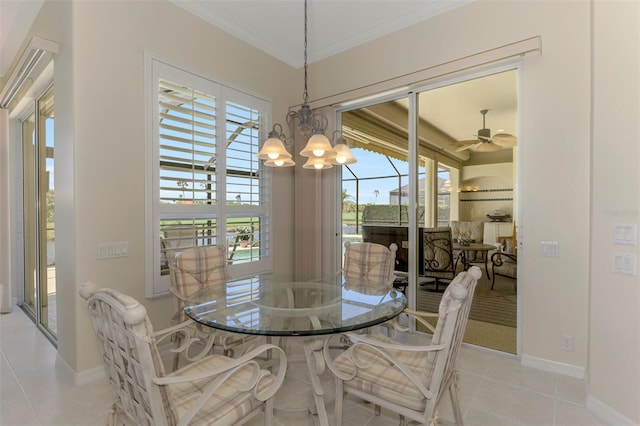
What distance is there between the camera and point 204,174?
3209mm

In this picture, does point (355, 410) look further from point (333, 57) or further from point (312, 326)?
point (333, 57)

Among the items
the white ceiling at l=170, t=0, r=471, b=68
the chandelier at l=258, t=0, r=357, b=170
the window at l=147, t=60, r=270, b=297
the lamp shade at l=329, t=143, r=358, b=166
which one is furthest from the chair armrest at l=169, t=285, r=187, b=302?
the white ceiling at l=170, t=0, r=471, b=68

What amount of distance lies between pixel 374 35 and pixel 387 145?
121cm

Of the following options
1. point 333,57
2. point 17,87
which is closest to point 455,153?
point 333,57

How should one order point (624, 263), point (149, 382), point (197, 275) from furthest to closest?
1. point (197, 275)
2. point (624, 263)
3. point (149, 382)

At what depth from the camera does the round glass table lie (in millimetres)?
1686

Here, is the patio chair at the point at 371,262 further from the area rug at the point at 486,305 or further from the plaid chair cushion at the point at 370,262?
the area rug at the point at 486,305

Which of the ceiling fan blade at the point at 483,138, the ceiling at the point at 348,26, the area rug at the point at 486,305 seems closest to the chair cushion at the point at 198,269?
the area rug at the point at 486,305

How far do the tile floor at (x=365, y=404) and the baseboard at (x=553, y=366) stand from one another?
0.05 meters

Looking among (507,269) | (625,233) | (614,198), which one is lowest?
(507,269)

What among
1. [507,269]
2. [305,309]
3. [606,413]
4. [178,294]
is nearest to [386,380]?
[305,309]

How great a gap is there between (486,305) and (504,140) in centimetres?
177

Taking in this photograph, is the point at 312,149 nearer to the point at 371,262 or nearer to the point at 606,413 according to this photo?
the point at 371,262

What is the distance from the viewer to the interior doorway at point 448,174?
3.02 metres
